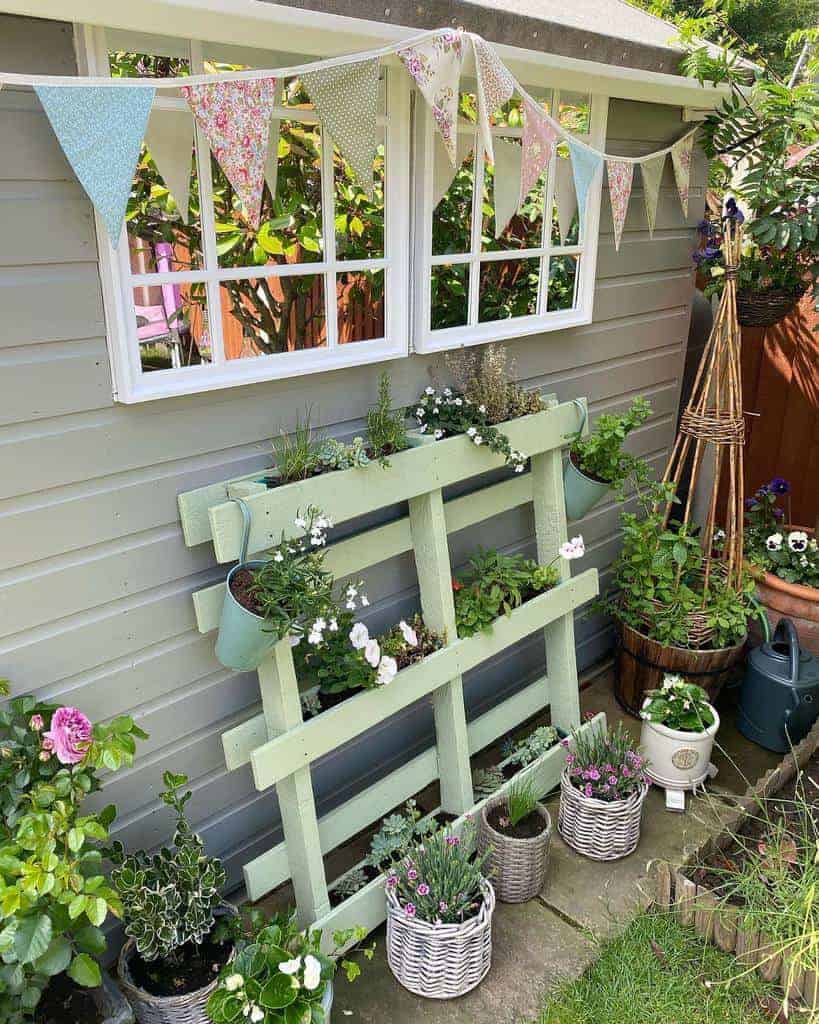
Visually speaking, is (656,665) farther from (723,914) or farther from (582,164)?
(582,164)

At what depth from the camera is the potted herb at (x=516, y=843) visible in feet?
8.39

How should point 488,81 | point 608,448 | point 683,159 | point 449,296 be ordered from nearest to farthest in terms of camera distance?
point 488,81 → point 449,296 → point 608,448 → point 683,159

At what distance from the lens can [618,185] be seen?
9.47 feet

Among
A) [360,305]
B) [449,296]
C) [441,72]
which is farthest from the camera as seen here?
[449,296]

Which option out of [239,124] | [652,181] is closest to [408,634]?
[239,124]

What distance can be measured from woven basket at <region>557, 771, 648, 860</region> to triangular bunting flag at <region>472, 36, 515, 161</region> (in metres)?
2.01

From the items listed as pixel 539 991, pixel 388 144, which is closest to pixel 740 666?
pixel 539 991

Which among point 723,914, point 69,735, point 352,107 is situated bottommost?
point 723,914

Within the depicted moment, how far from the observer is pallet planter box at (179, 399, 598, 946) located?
7.13 feet

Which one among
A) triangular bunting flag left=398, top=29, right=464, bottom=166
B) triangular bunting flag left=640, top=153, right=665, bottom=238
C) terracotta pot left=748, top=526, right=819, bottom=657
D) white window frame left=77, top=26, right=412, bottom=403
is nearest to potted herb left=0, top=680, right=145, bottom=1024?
white window frame left=77, top=26, right=412, bottom=403

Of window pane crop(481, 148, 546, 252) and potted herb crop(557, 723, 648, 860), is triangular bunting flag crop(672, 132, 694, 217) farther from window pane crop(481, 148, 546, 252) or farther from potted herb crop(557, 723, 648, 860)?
potted herb crop(557, 723, 648, 860)

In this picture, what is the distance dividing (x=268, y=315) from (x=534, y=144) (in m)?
0.90

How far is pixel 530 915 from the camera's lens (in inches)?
103

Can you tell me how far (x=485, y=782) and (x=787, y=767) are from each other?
1.10 metres
